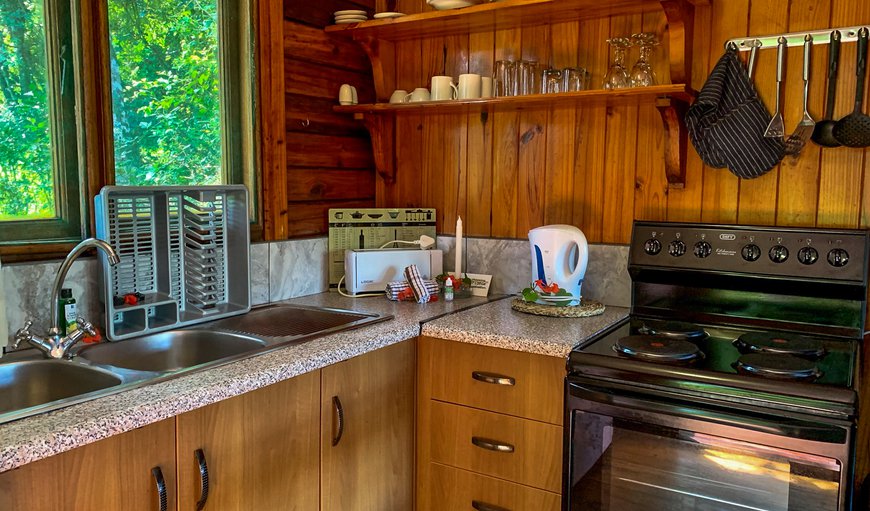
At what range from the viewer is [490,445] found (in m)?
1.91

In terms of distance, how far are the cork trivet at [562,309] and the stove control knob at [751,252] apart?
427 mm

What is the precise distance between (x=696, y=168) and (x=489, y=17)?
31.6 inches

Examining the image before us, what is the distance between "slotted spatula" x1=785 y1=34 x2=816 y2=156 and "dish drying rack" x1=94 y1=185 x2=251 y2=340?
1.57 metres

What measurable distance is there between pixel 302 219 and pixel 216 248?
17.0 inches

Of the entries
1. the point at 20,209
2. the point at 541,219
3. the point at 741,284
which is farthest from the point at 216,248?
the point at 741,284

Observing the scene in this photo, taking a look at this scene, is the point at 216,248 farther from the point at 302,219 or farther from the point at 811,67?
the point at 811,67

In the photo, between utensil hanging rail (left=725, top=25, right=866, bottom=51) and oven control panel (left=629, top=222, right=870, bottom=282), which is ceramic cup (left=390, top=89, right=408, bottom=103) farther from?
utensil hanging rail (left=725, top=25, right=866, bottom=51)

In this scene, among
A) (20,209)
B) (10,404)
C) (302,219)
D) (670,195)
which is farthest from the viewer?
(302,219)

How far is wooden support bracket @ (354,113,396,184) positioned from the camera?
2570 mm

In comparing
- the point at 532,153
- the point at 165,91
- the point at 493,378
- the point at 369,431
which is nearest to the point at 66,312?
the point at 165,91

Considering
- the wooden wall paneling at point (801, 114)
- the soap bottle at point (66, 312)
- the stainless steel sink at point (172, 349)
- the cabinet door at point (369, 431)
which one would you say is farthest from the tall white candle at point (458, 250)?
the soap bottle at point (66, 312)

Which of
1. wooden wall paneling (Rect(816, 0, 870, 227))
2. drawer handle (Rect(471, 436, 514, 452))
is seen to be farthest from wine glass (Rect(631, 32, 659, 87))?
drawer handle (Rect(471, 436, 514, 452))

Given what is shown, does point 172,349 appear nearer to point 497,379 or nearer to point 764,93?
point 497,379

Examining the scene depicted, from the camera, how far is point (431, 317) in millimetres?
2049
